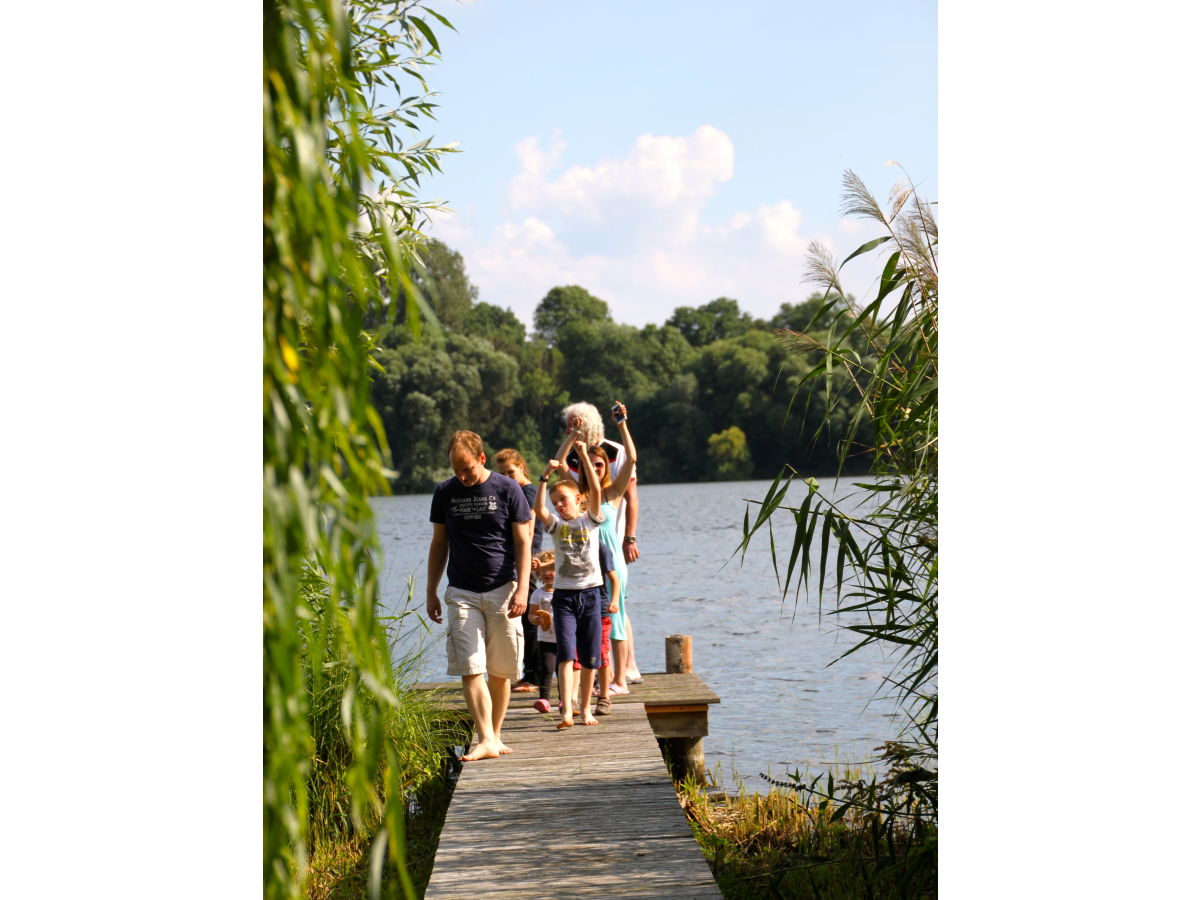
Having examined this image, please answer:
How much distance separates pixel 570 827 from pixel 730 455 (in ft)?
120

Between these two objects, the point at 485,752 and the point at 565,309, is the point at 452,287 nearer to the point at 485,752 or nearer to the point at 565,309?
the point at 565,309

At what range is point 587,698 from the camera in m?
6.61

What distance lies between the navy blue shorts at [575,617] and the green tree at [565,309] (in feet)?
160

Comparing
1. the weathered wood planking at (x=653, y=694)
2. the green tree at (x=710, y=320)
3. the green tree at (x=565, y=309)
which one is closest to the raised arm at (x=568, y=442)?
the weathered wood planking at (x=653, y=694)

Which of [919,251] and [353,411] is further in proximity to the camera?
[919,251]

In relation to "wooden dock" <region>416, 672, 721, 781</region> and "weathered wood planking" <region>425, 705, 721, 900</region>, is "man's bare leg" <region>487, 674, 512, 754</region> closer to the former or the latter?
"weathered wood planking" <region>425, 705, 721, 900</region>

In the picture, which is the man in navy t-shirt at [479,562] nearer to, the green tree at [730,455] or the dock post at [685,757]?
the dock post at [685,757]

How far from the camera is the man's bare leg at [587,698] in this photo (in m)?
6.52

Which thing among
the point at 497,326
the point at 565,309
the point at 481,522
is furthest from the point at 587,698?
the point at 565,309
